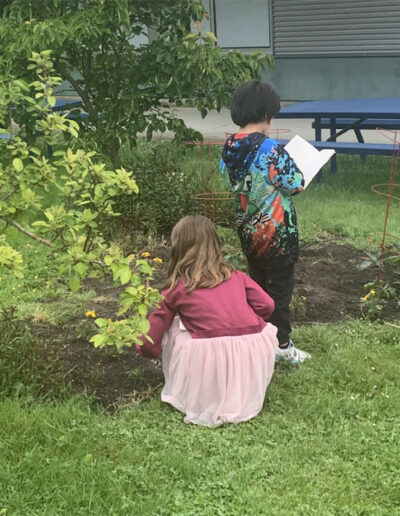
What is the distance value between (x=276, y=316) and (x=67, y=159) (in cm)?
146

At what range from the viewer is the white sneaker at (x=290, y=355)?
4.22m

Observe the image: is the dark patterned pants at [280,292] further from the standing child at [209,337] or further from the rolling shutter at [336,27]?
the rolling shutter at [336,27]

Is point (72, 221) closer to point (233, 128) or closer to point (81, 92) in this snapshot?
point (81, 92)

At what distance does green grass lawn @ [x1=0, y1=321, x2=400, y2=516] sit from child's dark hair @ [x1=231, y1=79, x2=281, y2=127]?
138 centimetres

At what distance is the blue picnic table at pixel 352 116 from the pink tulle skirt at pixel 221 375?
481cm

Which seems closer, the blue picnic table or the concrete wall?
the blue picnic table

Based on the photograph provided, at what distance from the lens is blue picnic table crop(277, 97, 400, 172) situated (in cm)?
820

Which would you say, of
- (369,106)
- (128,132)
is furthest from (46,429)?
(369,106)

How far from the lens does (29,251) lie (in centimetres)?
649

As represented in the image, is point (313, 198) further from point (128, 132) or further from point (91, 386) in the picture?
point (91, 386)

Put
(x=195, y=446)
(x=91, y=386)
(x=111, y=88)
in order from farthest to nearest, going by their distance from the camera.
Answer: (x=111, y=88)
(x=91, y=386)
(x=195, y=446)

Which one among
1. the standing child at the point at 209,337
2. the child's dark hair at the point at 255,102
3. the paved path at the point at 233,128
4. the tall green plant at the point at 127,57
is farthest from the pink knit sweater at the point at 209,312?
the paved path at the point at 233,128

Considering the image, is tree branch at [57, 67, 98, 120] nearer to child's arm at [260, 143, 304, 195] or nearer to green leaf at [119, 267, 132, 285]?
child's arm at [260, 143, 304, 195]

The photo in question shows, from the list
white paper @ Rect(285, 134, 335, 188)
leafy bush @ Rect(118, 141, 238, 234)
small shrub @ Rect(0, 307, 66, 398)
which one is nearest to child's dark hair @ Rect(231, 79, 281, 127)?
white paper @ Rect(285, 134, 335, 188)
